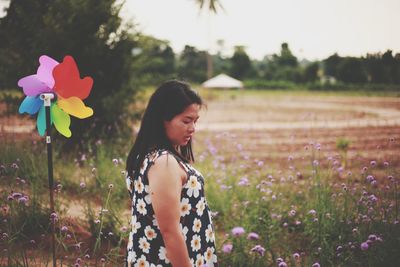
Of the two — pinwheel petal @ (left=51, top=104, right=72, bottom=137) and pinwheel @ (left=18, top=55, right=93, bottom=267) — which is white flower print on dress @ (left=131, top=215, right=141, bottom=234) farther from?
pinwheel petal @ (left=51, top=104, right=72, bottom=137)

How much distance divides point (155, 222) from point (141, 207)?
88 mm

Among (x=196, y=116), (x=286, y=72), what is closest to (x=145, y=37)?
(x=196, y=116)

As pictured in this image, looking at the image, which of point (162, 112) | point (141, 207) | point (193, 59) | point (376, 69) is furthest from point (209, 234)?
point (193, 59)

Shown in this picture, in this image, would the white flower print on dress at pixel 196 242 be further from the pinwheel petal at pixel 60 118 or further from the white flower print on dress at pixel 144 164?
the pinwheel petal at pixel 60 118

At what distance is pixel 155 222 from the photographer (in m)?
1.59

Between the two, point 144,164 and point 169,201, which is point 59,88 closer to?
point 144,164

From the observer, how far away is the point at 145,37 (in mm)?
6672

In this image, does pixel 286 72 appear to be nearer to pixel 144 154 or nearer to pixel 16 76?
pixel 16 76

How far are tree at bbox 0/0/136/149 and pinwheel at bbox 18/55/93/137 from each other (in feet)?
10.2

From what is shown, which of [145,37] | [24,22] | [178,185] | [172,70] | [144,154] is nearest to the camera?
[178,185]

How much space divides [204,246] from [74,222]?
6.97ft

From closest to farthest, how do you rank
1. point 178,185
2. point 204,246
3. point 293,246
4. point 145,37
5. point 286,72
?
point 178,185 → point 204,246 → point 293,246 → point 145,37 → point 286,72

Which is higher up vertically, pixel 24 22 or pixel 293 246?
pixel 24 22

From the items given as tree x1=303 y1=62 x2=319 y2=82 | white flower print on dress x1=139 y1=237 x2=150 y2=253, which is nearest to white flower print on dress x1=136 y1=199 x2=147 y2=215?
white flower print on dress x1=139 y1=237 x2=150 y2=253
